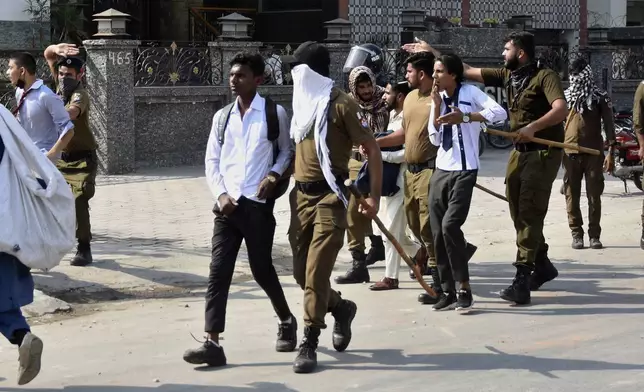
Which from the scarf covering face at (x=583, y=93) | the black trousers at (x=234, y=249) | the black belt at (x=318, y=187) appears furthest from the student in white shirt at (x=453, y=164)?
the scarf covering face at (x=583, y=93)

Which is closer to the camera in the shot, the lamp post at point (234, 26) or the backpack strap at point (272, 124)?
the backpack strap at point (272, 124)

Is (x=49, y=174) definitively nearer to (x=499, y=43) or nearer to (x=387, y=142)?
(x=387, y=142)

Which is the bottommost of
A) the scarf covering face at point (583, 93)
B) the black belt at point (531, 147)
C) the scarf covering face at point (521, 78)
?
the black belt at point (531, 147)

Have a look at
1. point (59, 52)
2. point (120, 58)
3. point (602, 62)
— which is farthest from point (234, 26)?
point (602, 62)

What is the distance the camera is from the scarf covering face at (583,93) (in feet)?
38.5

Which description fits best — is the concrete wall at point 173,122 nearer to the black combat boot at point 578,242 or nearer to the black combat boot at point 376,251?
the black combat boot at point 376,251

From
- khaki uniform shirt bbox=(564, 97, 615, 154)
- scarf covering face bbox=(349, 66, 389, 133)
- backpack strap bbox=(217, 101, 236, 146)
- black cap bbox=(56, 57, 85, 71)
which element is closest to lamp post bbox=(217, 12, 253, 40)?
khaki uniform shirt bbox=(564, 97, 615, 154)

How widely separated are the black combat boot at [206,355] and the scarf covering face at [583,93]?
5.98 m

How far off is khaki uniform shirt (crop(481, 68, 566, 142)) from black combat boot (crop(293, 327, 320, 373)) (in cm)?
284

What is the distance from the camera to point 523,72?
888cm

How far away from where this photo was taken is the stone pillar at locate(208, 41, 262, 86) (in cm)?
1816

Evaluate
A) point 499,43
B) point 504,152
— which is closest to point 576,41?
point 499,43

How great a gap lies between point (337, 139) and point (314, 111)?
215 millimetres

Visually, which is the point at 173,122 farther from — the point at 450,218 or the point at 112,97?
the point at 450,218
